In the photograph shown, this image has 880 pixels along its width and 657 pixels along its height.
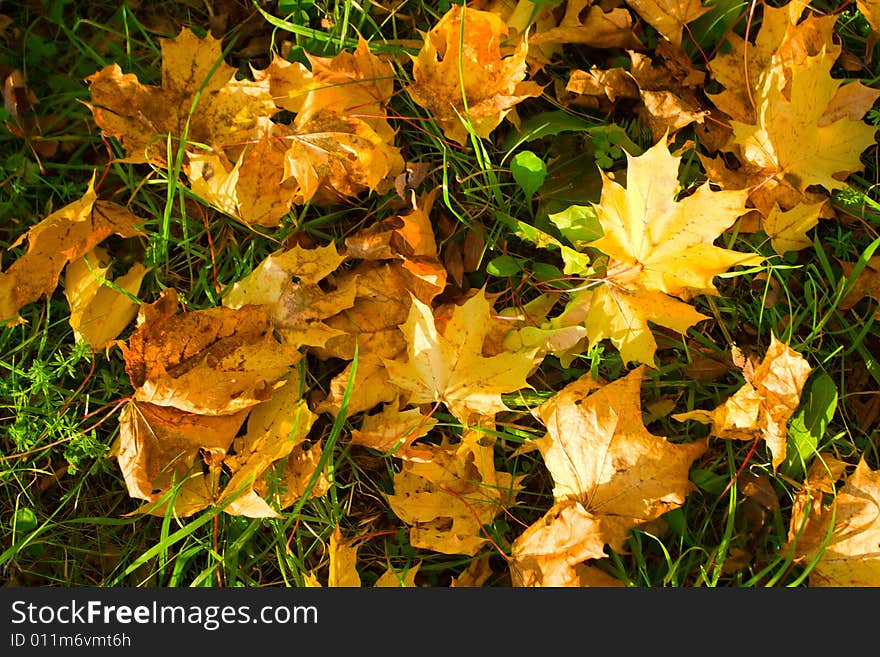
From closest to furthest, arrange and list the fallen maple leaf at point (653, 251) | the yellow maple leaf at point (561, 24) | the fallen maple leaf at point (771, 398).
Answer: the fallen maple leaf at point (653, 251), the fallen maple leaf at point (771, 398), the yellow maple leaf at point (561, 24)

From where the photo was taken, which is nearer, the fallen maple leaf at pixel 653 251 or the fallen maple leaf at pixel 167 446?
the fallen maple leaf at pixel 653 251

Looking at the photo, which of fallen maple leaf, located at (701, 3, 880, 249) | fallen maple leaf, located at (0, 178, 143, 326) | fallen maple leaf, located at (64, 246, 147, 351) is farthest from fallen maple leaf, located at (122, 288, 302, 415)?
fallen maple leaf, located at (701, 3, 880, 249)

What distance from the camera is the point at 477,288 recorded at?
5.84 feet

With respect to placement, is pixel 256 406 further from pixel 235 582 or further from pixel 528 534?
pixel 528 534

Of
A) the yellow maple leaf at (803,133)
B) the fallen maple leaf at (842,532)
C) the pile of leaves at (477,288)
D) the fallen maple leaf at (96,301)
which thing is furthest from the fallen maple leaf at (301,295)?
the fallen maple leaf at (842,532)

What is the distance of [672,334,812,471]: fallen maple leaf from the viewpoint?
1623 mm

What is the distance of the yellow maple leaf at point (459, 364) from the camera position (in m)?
1.57

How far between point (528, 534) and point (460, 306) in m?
0.49

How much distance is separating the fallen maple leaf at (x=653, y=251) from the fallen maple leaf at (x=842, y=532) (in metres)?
0.47

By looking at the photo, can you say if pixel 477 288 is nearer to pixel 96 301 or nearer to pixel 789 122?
pixel 789 122

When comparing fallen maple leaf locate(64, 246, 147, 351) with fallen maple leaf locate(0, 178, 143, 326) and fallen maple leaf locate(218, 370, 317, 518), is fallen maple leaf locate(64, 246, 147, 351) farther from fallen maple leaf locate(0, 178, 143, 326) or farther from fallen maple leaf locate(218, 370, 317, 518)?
fallen maple leaf locate(218, 370, 317, 518)

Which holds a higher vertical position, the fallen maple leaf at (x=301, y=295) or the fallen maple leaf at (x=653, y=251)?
the fallen maple leaf at (x=653, y=251)

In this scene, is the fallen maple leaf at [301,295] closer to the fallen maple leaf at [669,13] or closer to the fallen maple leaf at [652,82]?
the fallen maple leaf at [652,82]

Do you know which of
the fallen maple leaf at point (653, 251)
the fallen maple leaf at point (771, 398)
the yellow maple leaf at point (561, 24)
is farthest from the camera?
the yellow maple leaf at point (561, 24)
